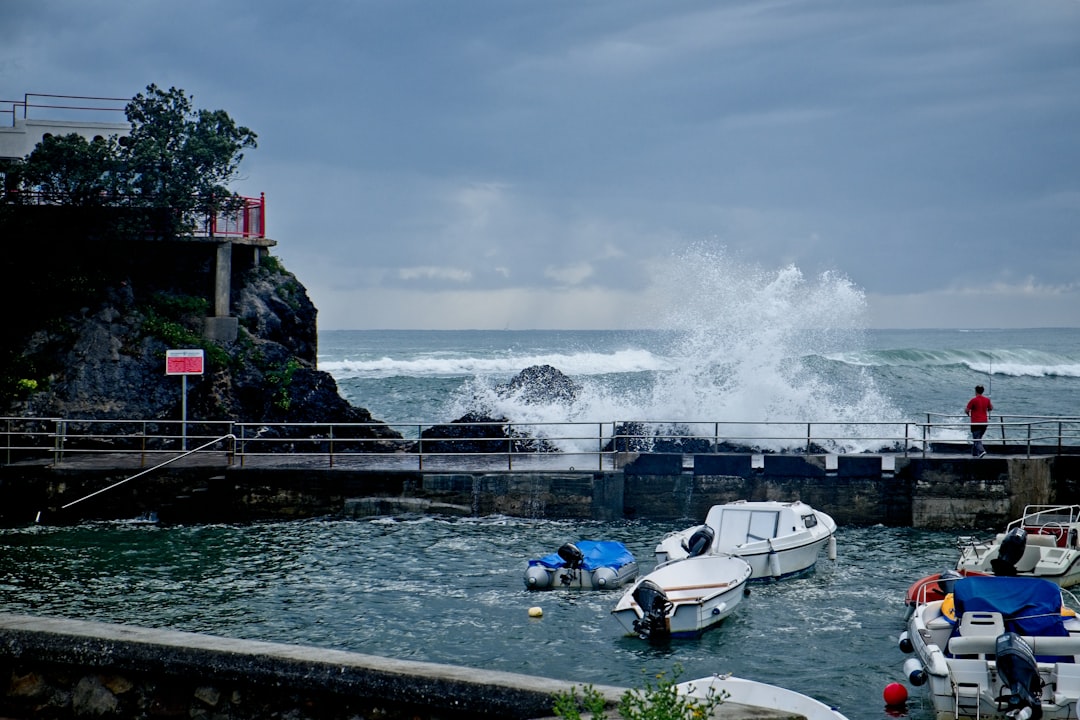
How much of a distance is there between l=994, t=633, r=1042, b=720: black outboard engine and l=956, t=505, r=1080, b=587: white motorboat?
260 inches

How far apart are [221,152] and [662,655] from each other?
75.0 ft

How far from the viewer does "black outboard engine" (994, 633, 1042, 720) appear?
1102 centimetres

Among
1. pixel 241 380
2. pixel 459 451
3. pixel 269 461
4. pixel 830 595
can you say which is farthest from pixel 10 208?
pixel 830 595

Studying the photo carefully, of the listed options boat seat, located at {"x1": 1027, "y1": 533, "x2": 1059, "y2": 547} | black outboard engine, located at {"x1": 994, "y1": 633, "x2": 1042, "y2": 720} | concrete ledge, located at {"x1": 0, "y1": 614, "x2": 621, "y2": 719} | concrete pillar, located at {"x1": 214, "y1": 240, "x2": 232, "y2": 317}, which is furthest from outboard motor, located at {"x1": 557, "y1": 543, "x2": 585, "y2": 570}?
concrete pillar, located at {"x1": 214, "y1": 240, "x2": 232, "y2": 317}

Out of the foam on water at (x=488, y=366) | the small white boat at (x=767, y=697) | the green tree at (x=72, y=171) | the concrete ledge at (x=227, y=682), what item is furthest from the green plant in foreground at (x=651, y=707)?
the foam on water at (x=488, y=366)

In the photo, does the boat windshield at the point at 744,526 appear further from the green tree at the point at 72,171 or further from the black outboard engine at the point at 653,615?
the green tree at the point at 72,171

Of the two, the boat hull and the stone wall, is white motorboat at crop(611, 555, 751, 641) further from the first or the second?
the stone wall

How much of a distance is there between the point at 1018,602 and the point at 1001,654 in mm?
1189

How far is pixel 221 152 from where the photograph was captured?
103ft

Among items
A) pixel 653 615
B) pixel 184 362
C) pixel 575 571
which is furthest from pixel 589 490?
pixel 184 362

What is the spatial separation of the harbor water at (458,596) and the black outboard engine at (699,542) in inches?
48.3

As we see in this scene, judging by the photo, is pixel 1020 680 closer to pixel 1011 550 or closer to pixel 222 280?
pixel 1011 550

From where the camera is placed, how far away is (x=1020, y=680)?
11.1 m

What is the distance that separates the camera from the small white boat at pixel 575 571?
18.4 meters
